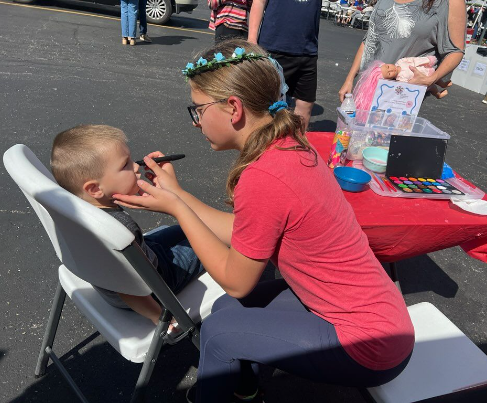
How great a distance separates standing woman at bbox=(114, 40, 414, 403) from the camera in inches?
49.0

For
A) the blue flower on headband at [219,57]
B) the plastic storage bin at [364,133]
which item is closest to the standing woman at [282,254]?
the blue flower on headband at [219,57]

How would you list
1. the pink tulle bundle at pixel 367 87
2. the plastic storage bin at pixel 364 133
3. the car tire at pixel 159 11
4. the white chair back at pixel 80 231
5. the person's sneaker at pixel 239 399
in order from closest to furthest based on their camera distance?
the white chair back at pixel 80 231, the person's sneaker at pixel 239 399, the plastic storage bin at pixel 364 133, the pink tulle bundle at pixel 367 87, the car tire at pixel 159 11

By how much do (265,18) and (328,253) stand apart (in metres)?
2.66

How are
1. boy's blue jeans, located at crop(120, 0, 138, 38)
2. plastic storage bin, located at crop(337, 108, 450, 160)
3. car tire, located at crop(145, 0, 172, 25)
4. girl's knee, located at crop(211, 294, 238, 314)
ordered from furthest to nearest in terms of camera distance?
car tire, located at crop(145, 0, 172, 25), boy's blue jeans, located at crop(120, 0, 138, 38), plastic storage bin, located at crop(337, 108, 450, 160), girl's knee, located at crop(211, 294, 238, 314)

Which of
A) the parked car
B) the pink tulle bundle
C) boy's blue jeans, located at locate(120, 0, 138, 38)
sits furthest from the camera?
the parked car

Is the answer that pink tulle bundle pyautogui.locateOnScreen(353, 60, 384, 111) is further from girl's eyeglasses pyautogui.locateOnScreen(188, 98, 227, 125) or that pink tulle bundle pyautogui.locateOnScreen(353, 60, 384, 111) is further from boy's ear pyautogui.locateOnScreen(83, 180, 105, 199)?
boy's ear pyautogui.locateOnScreen(83, 180, 105, 199)

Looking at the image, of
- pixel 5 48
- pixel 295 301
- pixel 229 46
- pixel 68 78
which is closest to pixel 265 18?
pixel 229 46

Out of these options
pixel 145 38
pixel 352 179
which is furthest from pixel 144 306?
pixel 145 38

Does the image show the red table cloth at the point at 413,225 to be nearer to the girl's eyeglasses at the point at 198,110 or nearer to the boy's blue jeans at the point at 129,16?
the girl's eyeglasses at the point at 198,110

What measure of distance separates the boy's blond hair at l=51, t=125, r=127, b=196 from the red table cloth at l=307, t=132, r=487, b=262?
994mm

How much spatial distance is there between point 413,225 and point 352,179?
0.34 m

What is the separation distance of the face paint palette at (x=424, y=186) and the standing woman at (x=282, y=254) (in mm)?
598

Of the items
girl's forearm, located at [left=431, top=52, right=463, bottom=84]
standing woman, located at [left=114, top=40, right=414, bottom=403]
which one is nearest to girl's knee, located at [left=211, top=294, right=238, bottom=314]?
standing woman, located at [left=114, top=40, right=414, bottom=403]

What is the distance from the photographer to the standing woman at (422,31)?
250 centimetres
